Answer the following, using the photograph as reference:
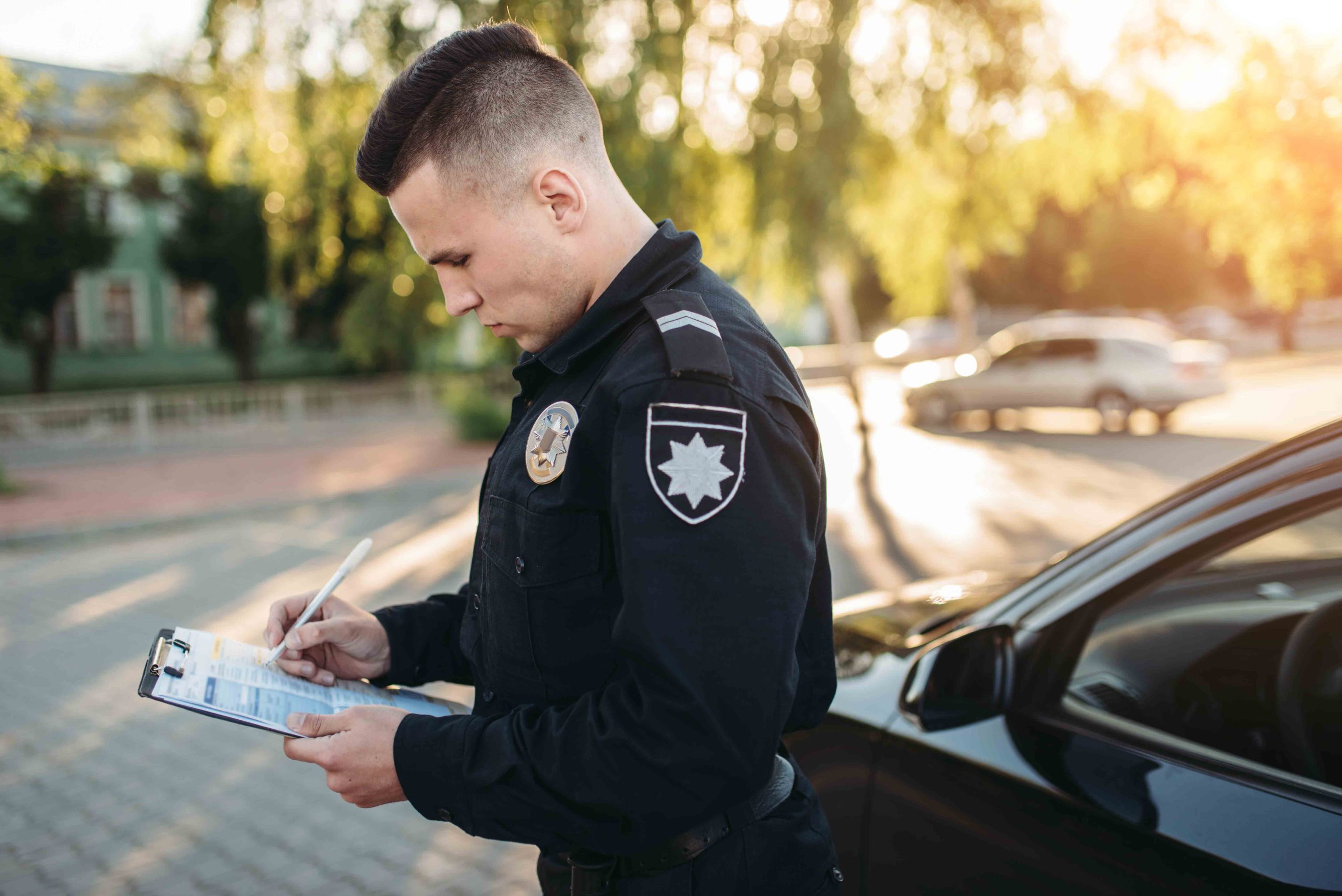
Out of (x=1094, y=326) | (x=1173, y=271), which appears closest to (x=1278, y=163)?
(x=1094, y=326)

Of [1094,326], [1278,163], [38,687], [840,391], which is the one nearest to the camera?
[38,687]

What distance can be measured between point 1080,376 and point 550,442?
1556 centimetres

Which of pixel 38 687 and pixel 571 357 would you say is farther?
pixel 38 687

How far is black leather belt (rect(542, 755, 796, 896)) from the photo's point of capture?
1294 millimetres

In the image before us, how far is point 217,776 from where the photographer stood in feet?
14.0

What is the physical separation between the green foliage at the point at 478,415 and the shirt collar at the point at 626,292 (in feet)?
49.5

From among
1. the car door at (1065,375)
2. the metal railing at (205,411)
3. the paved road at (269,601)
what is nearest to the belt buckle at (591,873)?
the paved road at (269,601)

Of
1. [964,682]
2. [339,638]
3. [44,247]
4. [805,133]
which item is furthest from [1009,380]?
[44,247]

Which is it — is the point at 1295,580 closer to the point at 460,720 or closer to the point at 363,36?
the point at 460,720

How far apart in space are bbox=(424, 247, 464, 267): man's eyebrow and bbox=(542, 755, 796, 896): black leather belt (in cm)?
76

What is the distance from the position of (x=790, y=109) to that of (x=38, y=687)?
32.5 feet

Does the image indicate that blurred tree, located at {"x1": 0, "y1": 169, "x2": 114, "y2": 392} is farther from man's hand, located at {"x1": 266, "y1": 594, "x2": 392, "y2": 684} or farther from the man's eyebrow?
the man's eyebrow

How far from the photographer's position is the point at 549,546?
4.00 feet

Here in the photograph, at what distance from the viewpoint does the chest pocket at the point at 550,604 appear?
3.97 feet
